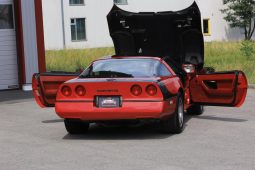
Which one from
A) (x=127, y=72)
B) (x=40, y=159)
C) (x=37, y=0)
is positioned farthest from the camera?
(x=37, y=0)

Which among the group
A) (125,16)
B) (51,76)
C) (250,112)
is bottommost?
(250,112)

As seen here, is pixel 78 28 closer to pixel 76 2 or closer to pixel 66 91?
pixel 76 2

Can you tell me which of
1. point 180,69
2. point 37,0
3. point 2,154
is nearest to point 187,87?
point 180,69

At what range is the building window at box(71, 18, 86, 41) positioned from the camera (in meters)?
47.8

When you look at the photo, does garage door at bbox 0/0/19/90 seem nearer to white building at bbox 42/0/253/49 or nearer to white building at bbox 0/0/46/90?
white building at bbox 0/0/46/90

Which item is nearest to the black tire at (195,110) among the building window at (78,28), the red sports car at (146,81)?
the red sports car at (146,81)

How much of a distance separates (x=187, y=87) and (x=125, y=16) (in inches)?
93.7

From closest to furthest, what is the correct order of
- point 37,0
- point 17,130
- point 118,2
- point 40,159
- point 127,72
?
point 40,159 → point 127,72 → point 17,130 → point 37,0 → point 118,2

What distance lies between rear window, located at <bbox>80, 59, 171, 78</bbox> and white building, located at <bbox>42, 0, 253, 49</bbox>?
34614mm

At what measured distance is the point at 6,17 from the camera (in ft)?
66.3

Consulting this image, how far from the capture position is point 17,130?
37.4 ft

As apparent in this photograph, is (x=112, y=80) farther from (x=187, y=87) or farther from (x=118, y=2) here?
(x=118, y=2)

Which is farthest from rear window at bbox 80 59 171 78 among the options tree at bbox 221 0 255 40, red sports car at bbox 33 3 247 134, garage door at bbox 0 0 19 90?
tree at bbox 221 0 255 40

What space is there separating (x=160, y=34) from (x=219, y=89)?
2.42m
